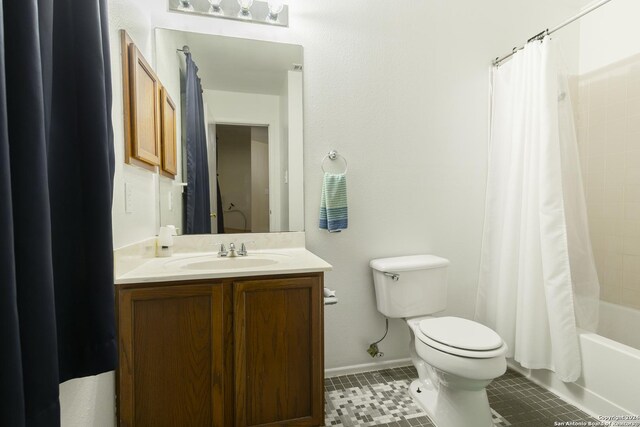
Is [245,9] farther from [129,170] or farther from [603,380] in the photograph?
[603,380]

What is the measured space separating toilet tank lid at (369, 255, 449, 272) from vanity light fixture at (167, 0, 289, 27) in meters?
1.51

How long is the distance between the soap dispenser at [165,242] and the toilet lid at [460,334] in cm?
136

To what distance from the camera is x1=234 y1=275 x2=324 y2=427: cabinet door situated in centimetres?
134

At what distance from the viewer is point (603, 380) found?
1543 millimetres

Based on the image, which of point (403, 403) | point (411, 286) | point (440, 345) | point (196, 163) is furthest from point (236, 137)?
point (403, 403)

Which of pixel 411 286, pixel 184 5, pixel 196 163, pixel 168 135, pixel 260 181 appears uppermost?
pixel 184 5

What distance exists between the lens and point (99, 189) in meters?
0.85

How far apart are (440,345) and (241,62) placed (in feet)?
5.94

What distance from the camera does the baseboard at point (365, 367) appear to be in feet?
6.48

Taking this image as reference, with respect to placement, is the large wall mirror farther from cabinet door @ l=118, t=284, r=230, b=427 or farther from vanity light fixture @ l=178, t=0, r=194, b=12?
cabinet door @ l=118, t=284, r=230, b=427

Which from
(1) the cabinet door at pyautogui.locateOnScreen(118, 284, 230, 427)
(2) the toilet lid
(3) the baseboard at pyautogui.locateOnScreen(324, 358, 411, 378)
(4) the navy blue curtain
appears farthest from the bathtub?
(4) the navy blue curtain

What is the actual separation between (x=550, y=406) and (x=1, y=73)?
2403 millimetres

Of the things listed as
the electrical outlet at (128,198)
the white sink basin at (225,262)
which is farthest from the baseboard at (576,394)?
the electrical outlet at (128,198)

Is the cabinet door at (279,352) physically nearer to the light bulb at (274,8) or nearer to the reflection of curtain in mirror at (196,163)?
the reflection of curtain in mirror at (196,163)
